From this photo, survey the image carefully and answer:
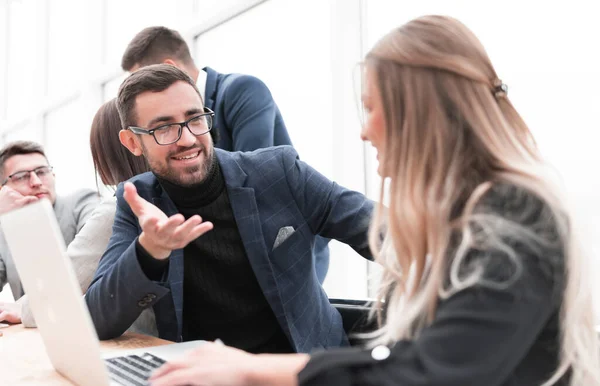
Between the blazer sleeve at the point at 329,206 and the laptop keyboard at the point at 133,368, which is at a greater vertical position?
the blazer sleeve at the point at 329,206

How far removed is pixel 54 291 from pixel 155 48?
1.66 m

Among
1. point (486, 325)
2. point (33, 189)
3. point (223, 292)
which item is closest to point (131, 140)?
point (223, 292)

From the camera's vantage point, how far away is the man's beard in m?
1.61

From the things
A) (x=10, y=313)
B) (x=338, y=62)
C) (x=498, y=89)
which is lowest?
(x=10, y=313)

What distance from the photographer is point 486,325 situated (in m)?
0.67

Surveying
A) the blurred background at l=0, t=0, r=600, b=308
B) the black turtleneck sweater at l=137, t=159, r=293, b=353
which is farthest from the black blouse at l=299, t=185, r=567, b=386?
the black turtleneck sweater at l=137, t=159, r=293, b=353

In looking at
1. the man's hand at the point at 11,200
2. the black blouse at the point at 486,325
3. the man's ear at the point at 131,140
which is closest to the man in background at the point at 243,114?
the man's ear at the point at 131,140

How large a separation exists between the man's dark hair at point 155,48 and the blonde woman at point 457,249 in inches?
68.2

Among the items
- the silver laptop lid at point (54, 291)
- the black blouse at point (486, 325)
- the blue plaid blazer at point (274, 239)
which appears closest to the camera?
the black blouse at point (486, 325)

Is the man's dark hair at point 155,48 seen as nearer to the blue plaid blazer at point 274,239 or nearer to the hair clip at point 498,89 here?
the blue plaid blazer at point 274,239

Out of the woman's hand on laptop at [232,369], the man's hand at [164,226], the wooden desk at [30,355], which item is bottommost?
the wooden desk at [30,355]

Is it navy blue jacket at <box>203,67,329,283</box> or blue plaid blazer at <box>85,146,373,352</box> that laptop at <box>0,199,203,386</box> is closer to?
blue plaid blazer at <box>85,146,373,352</box>

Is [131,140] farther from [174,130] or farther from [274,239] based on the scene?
[274,239]

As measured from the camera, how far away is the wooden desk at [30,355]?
3.91 feet
